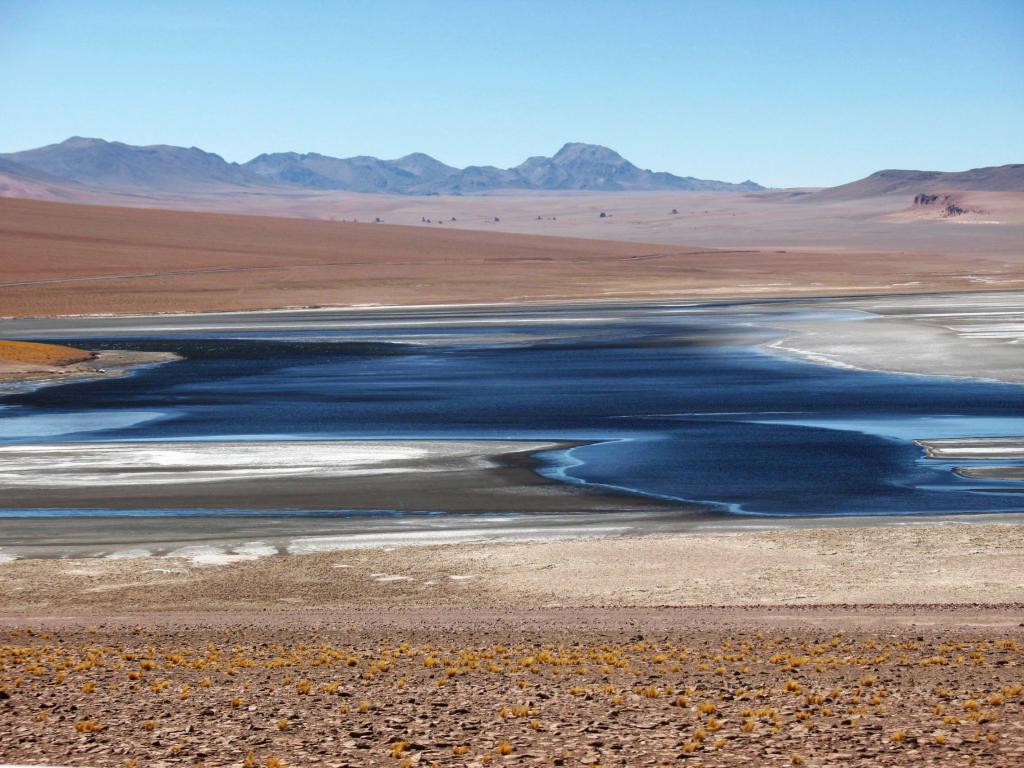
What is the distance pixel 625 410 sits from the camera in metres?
31.7

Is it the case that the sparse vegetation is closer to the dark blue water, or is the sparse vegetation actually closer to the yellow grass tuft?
the yellow grass tuft

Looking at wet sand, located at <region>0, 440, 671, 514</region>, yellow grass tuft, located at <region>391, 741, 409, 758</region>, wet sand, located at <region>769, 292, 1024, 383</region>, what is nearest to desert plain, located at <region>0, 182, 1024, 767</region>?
yellow grass tuft, located at <region>391, 741, 409, 758</region>

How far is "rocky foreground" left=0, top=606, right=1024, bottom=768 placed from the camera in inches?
320

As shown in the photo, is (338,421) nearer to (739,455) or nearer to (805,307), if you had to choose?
(739,455)

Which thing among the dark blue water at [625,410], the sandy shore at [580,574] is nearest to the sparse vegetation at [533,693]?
the sandy shore at [580,574]

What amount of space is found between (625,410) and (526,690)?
2218 cm

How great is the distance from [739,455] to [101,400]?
1938 centimetres

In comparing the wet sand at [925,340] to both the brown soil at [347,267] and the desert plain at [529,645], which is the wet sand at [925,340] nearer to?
the desert plain at [529,645]

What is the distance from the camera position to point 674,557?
16.2m

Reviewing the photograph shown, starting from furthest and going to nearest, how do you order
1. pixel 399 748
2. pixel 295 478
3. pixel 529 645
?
1. pixel 295 478
2. pixel 529 645
3. pixel 399 748

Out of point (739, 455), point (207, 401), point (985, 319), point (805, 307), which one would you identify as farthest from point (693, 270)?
point (739, 455)

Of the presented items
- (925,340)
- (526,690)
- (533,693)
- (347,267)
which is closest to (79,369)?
(925,340)

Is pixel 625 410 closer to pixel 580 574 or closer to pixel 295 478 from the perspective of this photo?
pixel 295 478

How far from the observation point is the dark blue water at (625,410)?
71.2 ft
